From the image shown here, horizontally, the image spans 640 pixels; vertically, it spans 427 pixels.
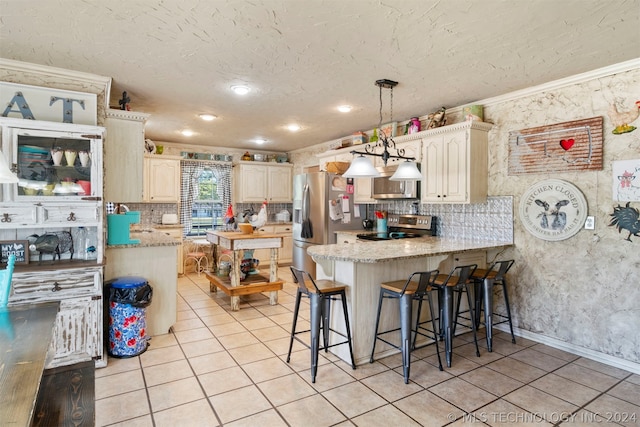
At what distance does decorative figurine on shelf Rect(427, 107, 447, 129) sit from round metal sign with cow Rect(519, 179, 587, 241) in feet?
3.95

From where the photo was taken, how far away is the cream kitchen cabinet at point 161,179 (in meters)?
6.17

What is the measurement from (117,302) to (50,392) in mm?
1463

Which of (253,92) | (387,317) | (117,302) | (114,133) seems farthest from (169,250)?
(387,317)

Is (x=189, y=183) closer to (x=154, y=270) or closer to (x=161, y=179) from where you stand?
(x=161, y=179)

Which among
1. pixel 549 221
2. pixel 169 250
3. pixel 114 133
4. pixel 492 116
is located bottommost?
pixel 169 250

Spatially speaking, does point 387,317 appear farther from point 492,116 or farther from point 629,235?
point 492,116

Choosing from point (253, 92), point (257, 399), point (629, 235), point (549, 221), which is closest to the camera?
point (257, 399)

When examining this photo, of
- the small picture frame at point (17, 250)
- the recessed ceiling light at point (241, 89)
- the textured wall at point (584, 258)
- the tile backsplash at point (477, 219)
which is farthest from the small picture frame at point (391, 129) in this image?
the small picture frame at point (17, 250)

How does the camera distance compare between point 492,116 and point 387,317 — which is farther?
point 492,116

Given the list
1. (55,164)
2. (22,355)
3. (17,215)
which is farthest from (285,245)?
(22,355)

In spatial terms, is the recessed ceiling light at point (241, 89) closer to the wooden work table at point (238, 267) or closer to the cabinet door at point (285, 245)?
the wooden work table at point (238, 267)

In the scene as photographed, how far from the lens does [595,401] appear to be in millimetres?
2434

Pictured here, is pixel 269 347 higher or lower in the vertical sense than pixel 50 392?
lower

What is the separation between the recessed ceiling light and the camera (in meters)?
3.46
